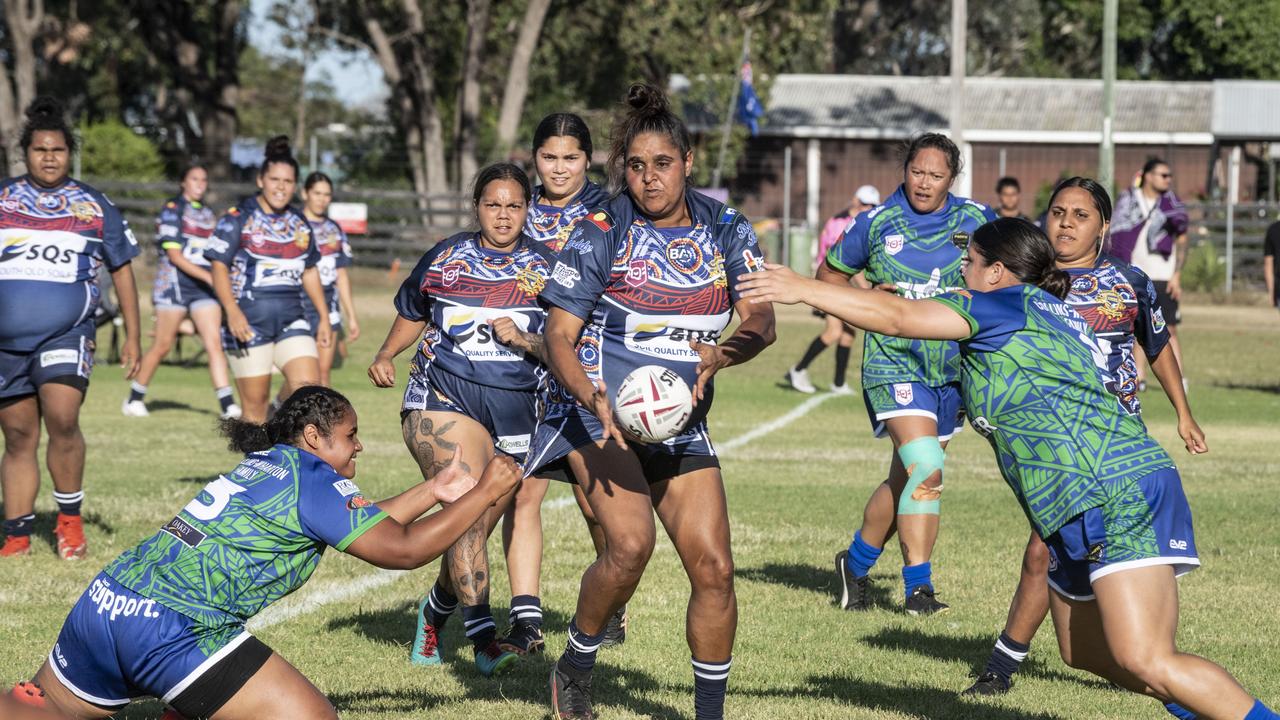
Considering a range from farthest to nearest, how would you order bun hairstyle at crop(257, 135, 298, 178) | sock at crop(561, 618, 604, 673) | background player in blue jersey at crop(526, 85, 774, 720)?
bun hairstyle at crop(257, 135, 298, 178)
sock at crop(561, 618, 604, 673)
background player in blue jersey at crop(526, 85, 774, 720)

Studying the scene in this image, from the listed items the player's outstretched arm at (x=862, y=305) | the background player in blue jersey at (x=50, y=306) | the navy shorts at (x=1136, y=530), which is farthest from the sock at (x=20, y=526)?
the navy shorts at (x=1136, y=530)

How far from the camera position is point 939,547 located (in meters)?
8.88

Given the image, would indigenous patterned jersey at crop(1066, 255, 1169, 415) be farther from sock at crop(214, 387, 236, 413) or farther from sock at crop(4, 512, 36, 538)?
sock at crop(214, 387, 236, 413)

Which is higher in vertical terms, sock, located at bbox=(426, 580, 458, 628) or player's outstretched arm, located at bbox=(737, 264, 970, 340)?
player's outstretched arm, located at bbox=(737, 264, 970, 340)

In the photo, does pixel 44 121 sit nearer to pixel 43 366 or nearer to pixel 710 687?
pixel 43 366

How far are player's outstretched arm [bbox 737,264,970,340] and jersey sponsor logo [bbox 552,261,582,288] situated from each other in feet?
2.48

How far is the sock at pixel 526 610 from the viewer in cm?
647

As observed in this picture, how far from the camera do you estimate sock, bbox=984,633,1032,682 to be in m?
5.95

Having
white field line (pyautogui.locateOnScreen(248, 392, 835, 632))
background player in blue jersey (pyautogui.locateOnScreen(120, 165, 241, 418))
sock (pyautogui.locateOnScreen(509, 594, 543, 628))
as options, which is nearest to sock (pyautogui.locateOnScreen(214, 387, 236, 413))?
background player in blue jersey (pyautogui.locateOnScreen(120, 165, 241, 418))

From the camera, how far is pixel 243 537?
451 cm

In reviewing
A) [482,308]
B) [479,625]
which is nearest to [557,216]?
[482,308]

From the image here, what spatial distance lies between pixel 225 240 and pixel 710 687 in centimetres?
687

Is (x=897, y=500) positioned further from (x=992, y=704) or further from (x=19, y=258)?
(x=19, y=258)

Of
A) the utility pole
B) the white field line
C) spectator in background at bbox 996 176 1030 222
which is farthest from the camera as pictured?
the utility pole
